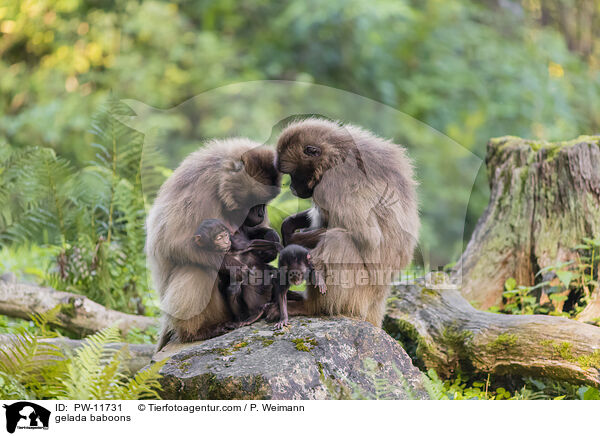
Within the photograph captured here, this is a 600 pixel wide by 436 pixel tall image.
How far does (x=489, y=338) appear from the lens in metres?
5.34

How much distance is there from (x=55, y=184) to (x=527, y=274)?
5565 millimetres

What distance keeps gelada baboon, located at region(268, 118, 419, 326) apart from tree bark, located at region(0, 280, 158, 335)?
2.52 m

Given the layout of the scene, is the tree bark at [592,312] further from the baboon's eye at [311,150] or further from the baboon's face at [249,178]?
the baboon's face at [249,178]

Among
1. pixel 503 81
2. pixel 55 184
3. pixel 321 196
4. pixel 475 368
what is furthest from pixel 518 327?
pixel 503 81

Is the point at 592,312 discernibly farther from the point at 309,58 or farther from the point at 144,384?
the point at 309,58

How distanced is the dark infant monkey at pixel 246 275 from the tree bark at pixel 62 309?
2010 mm

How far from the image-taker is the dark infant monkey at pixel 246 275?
501 cm

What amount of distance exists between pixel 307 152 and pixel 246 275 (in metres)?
1.12

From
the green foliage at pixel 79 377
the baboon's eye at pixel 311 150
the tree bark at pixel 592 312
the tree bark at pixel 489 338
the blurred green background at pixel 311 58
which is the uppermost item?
the blurred green background at pixel 311 58

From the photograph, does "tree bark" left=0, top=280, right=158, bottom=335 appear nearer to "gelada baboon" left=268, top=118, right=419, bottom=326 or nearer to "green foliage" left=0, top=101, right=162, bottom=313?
"green foliage" left=0, top=101, right=162, bottom=313

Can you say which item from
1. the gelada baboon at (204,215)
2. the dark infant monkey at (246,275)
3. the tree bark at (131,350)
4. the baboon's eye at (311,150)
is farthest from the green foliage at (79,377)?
the baboon's eye at (311,150)
